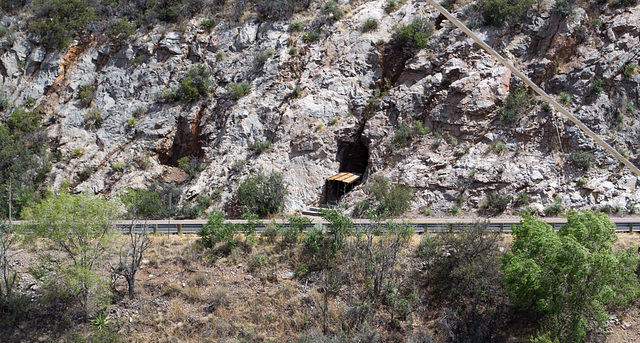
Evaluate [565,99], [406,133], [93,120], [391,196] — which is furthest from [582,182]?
[93,120]

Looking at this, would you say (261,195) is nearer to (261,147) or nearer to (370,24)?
(261,147)

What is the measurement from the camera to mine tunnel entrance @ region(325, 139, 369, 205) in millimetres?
26484

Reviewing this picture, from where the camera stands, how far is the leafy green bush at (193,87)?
31.4 meters

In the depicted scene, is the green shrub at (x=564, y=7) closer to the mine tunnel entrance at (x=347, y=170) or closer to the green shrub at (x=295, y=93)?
the mine tunnel entrance at (x=347, y=170)

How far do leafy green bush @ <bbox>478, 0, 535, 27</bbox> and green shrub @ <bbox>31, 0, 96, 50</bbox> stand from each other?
29.9 m

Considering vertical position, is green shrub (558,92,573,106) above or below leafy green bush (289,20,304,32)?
below

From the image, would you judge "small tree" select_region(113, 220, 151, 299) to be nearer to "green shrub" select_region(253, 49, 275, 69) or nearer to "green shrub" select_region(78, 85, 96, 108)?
"green shrub" select_region(253, 49, 275, 69)

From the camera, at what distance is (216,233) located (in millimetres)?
20391

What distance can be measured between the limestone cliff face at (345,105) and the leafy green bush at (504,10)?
0.52 m

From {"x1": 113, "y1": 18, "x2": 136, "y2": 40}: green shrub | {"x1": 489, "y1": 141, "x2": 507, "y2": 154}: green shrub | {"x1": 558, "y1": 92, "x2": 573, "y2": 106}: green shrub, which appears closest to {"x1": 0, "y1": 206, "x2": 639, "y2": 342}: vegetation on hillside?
{"x1": 489, "y1": 141, "x2": 507, "y2": 154}: green shrub

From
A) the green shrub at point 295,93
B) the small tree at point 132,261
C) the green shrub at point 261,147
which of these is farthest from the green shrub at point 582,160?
the small tree at point 132,261

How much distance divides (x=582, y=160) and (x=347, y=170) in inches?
503

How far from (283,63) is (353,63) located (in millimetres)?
4872

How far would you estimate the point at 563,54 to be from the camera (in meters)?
27.5
